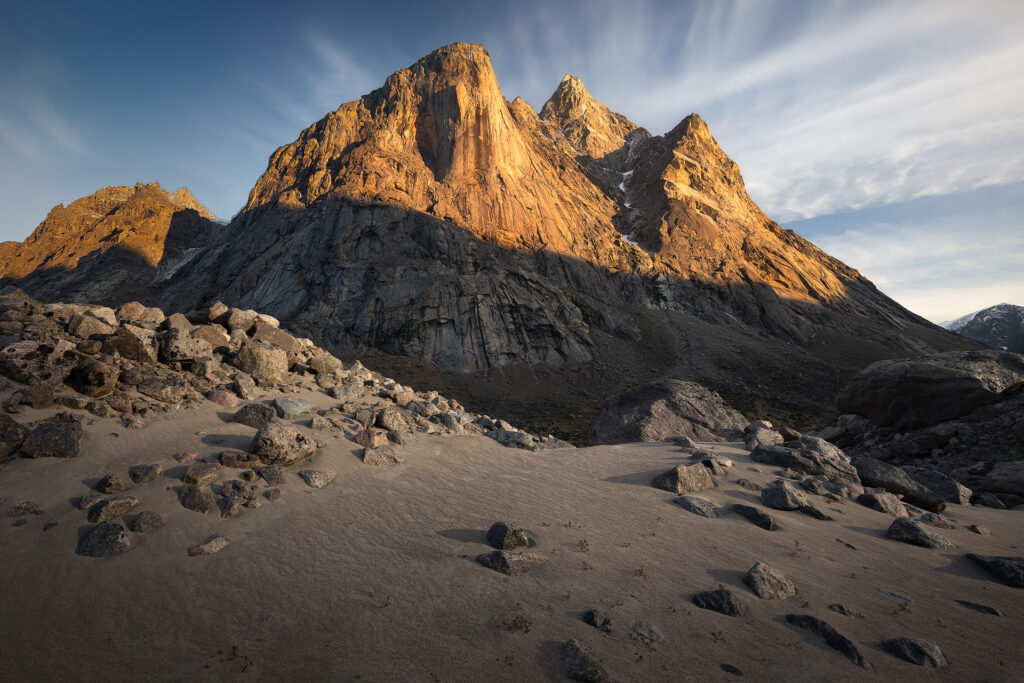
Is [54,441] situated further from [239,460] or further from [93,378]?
[239,460]

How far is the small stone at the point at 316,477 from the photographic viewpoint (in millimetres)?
8438

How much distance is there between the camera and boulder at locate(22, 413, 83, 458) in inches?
300

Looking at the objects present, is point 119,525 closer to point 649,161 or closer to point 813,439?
point 813,439

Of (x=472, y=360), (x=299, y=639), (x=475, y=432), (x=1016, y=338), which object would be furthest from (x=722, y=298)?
(x=1016, y=338)

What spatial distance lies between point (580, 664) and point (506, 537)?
2.44 metres

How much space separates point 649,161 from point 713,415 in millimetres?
86477

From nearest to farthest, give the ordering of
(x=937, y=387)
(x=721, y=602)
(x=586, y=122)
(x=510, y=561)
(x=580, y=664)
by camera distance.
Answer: (x=580, y=664)
(x=721, y=602)
(x=510, y=561)
(x=937, y=387)
(x=586, y=122)

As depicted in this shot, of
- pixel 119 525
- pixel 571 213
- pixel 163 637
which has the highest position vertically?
pixel 571 213

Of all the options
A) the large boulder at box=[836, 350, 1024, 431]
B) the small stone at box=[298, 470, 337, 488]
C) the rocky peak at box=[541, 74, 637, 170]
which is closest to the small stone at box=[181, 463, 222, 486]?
the small stone at box=[298, 470, 337, 488]

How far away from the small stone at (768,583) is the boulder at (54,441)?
487 inches

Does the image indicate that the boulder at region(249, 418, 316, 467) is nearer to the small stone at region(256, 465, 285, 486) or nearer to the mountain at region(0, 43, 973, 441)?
the small stone at region(256, 465, 285, 486)

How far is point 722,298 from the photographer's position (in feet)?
202

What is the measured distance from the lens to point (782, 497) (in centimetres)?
882

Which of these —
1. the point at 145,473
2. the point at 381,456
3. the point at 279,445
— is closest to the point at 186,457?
the point at 145,473
